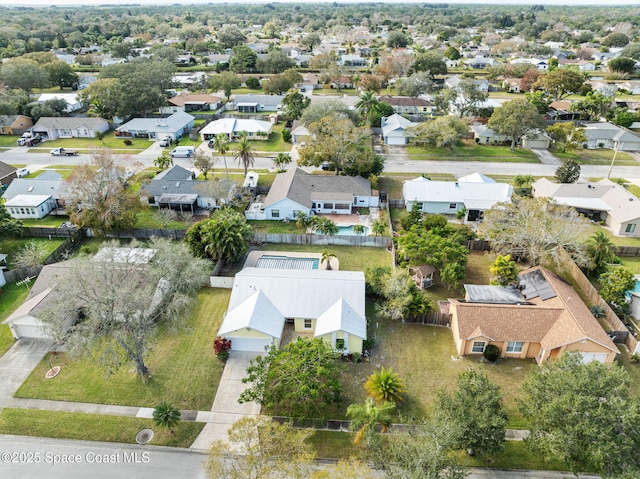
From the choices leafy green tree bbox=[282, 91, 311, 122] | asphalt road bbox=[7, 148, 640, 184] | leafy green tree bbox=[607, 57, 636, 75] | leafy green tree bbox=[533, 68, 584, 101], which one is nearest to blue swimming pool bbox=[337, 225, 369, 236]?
asphalt road bbox=[7, 148, 640, 184]

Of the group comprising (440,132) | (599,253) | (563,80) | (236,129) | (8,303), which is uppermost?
(563,80)

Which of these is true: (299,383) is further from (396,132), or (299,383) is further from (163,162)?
(396,132)

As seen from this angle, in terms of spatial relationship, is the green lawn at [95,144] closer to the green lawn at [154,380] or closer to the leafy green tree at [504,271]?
the green lawn at [154,380]

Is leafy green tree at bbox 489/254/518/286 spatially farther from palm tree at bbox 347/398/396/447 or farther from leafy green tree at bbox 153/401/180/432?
leafy green tree at bbox 153/401/180/432

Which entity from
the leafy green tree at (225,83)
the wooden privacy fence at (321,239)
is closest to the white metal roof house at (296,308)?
the wooden privacy fence at (321,239)

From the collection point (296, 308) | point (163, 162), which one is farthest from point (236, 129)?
point (296, 308)

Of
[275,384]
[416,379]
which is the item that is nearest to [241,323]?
[275,384]
